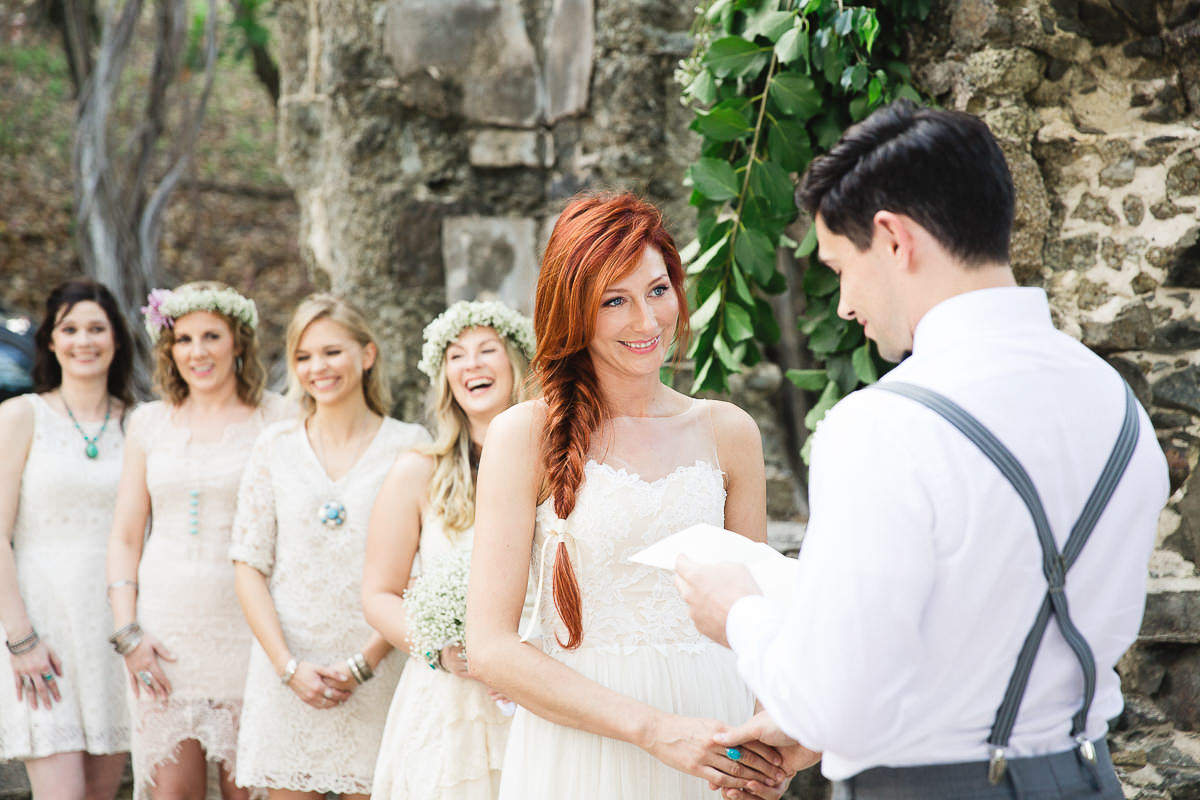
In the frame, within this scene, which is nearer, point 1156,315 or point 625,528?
point 625,528

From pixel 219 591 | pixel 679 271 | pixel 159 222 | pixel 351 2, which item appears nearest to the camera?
pixel 679 271

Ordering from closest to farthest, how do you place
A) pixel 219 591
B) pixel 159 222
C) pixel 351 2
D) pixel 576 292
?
1. pixel 576 292
2. pixel 219 591
3. pixel 351 2
4. pixel 159 222

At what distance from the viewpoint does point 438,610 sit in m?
2.70

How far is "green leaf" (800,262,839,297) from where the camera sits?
3175 mm

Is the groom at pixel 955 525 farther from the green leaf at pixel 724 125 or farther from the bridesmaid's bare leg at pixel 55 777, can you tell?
the bridesmaid's bare leg at pixel 55 777

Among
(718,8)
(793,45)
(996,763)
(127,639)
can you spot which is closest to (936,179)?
(996,763)

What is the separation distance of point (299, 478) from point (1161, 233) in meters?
2.61

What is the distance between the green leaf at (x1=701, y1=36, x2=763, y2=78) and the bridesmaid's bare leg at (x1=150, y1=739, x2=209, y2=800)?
106 inches

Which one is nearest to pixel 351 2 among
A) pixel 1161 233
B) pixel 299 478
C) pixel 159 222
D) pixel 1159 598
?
pixel 299 478

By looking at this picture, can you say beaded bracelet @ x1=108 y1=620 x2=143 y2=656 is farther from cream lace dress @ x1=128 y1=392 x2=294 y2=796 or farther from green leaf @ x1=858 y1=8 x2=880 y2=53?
green leaf @ x1=858 y1=8 x2=880 y2=53

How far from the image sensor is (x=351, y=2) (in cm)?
→ 457

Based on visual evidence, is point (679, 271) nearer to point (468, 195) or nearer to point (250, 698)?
point (250, 698)

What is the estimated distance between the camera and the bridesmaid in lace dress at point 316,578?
327 centimetres

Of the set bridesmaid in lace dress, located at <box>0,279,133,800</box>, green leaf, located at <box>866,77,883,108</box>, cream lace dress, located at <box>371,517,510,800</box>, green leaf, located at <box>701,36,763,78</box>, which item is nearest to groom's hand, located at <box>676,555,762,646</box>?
cream lace dress, located at <box>371,517,510,800</box>
